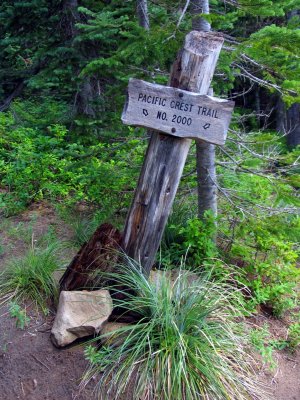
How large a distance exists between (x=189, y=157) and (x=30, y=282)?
7.84 feet

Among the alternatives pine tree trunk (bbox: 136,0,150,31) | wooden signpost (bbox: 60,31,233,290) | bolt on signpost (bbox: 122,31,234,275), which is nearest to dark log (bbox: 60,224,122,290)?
wooden signpost (bbox: 60,31,233,290)

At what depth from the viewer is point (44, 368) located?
3.26m

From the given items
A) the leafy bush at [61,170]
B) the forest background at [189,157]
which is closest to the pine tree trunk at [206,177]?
the forest background at [189,157]

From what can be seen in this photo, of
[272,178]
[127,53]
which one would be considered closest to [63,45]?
[127,53]

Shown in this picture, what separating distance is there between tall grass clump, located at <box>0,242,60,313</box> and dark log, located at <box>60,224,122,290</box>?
7.7 inches

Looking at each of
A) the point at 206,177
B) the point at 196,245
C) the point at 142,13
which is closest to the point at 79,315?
the point at 196,245

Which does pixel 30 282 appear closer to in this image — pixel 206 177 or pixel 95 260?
pixel 95 260

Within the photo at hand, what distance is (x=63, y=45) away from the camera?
783cm

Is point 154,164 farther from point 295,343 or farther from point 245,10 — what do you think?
point 295,343

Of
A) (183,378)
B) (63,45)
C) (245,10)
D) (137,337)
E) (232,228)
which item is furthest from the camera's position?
(63,45)

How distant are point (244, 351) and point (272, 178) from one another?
1.59m

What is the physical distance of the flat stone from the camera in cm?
332

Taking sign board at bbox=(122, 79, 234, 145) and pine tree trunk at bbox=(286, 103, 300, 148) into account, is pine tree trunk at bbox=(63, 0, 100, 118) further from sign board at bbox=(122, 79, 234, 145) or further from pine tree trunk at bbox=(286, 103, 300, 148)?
pine tree trunk at bbox=(286, 103, 300, 148)

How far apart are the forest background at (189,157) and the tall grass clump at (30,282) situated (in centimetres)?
105
